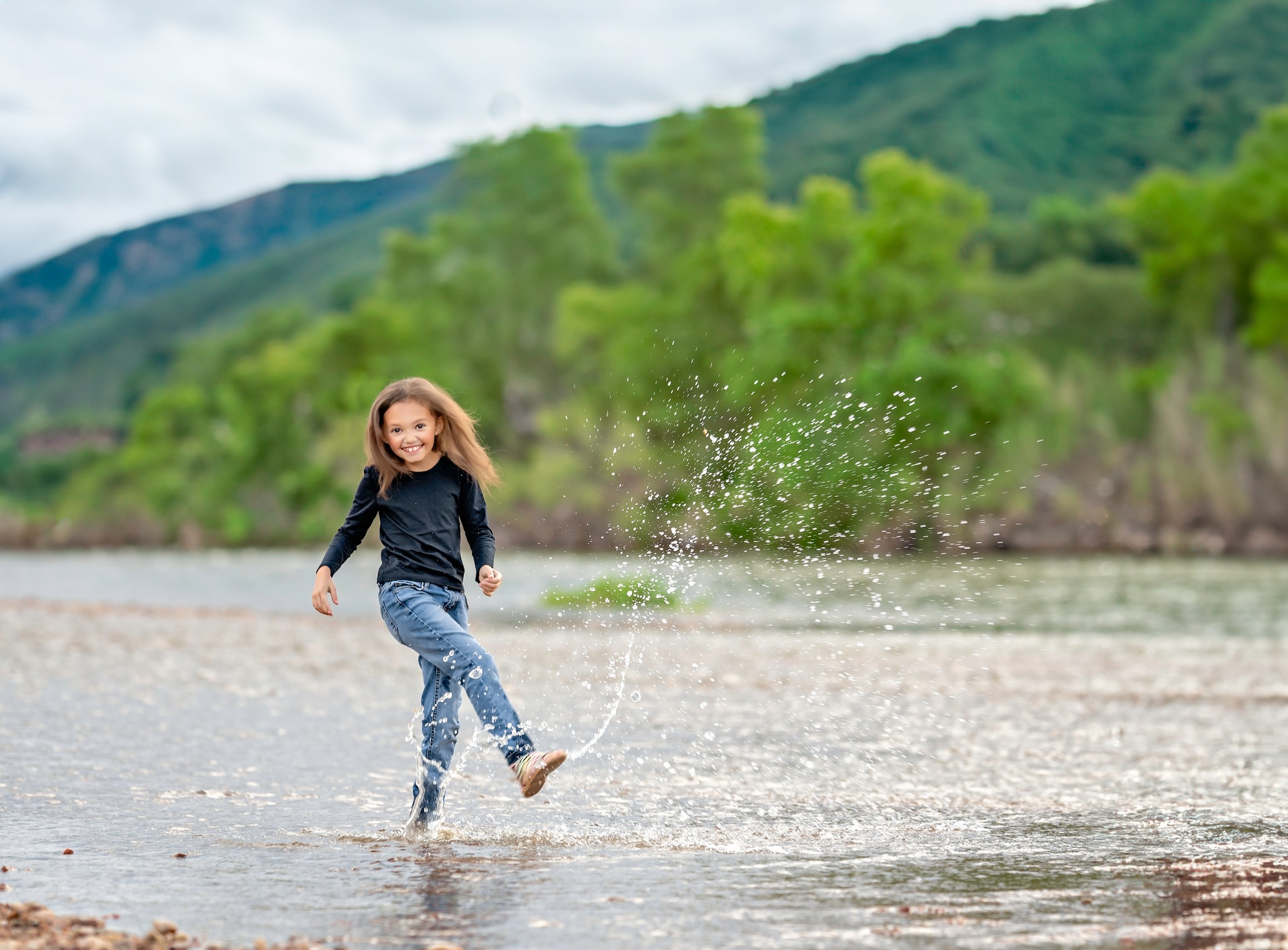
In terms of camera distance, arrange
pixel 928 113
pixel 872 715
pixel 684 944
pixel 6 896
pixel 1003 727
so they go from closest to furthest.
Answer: pixel 684 944 < pixel 6 896 < pixel 1003 727 < pixel 872 715 < pixel 928 113

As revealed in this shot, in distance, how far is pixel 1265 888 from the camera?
19.2ft

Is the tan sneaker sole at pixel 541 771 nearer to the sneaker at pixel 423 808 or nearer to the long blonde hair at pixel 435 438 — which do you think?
the sneaker at pixel 423 808

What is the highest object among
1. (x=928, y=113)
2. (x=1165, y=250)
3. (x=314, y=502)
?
(x=928, y=113)

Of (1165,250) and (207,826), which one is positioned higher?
(1165,250)

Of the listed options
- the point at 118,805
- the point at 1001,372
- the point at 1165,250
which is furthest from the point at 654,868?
the point at 1165,250

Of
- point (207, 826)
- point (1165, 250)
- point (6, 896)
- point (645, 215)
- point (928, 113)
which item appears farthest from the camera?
point (928, 113)

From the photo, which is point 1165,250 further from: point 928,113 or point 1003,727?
point 928,113

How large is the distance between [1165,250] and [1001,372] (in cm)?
1766

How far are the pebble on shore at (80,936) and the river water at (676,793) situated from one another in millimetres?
141

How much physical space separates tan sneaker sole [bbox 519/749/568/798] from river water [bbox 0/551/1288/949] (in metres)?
0.30

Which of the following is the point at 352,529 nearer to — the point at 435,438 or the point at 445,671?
the point at 435,438

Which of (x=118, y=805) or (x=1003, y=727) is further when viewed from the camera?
(x=1003, y=727)

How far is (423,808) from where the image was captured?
278 inches

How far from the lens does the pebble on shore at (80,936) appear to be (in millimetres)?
4754
